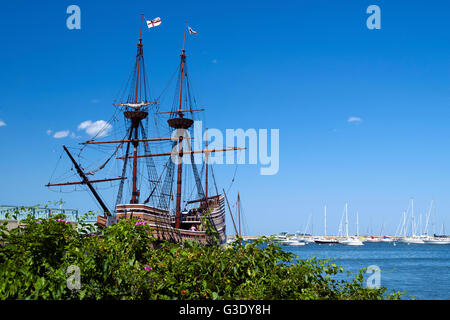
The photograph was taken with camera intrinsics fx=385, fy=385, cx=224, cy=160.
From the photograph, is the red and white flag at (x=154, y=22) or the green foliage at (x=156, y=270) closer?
the green foliage at (x=156, y=270)

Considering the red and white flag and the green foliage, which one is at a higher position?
the red and white flag

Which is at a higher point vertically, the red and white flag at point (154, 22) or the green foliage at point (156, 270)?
the red and white flag at point (154, 22)

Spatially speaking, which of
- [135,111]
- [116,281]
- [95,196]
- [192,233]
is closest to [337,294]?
[116,281]

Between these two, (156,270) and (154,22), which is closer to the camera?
(156,270)

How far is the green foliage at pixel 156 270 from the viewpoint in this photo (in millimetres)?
6859

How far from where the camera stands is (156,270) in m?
8.02

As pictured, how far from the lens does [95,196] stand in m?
47.8

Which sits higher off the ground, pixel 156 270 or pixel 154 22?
pixel 154 22

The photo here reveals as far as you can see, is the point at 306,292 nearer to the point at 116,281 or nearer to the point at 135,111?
the point at 116,281

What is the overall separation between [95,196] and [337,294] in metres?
44.2

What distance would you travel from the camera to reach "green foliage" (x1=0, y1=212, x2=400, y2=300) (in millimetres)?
6859

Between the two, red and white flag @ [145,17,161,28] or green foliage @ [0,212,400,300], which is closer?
green foliage @ [0,212,400,300]
